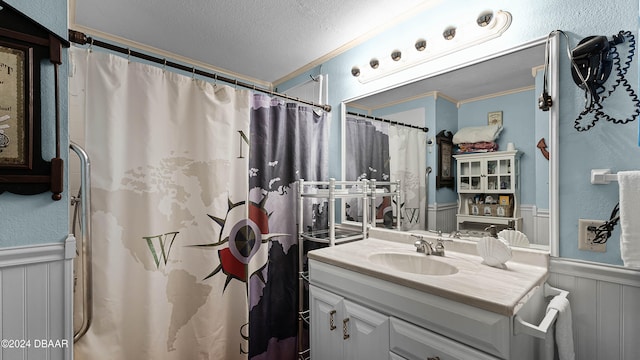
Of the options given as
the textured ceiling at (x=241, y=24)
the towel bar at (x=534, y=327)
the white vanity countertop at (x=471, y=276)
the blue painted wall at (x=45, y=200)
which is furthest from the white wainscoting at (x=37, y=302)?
the towel bar at (x=534, y=327)

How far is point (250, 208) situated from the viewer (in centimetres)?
172

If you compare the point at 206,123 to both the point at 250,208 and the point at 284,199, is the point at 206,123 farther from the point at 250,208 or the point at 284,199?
the point at 284,199

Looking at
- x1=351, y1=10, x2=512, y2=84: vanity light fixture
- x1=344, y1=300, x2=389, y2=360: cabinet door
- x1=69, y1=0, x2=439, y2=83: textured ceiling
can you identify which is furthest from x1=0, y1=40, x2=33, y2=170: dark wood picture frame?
x1=351, y1=10, x2=512, y2=84: vanity light fixture

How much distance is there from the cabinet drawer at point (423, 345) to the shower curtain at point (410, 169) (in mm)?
694

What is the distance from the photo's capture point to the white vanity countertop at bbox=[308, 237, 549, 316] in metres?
0.85

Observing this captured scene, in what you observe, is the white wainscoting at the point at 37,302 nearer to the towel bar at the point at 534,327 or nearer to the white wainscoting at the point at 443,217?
the towel bar at the point at 534,327

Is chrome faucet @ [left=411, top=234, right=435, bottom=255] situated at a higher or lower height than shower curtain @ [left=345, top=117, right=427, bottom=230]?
lower

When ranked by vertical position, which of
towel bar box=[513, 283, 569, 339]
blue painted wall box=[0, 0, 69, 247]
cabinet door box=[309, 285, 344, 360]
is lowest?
cabinet door box=[309, 285, 344, 360]

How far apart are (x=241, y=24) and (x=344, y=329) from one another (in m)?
1.91

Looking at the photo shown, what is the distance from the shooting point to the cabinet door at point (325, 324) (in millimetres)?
1264

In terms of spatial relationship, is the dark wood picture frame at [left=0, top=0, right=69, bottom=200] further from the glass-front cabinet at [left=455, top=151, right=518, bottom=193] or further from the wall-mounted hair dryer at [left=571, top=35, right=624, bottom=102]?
the wall-mounted hair dryer at [left=571, top=35, right=624, bottom=102]

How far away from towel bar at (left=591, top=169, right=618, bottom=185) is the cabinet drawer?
76cm

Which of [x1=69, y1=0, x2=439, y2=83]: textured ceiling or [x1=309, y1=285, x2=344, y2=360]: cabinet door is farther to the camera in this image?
[x1=69, y1=0, x2=439, y2=83]: textured ceiling

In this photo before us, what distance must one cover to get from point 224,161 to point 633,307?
1.91m
